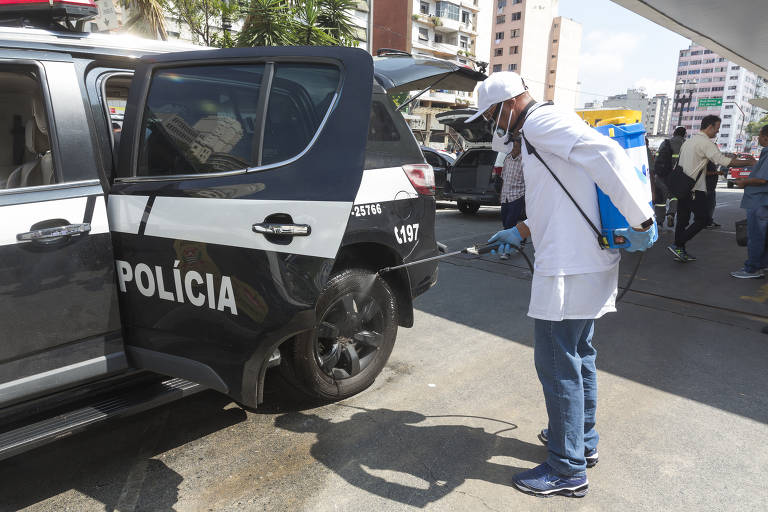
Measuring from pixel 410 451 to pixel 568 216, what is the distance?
141cm

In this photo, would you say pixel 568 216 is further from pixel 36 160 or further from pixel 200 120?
pixel 36 160

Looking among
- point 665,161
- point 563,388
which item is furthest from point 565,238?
point 665,161

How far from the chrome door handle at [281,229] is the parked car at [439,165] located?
926 centimetres

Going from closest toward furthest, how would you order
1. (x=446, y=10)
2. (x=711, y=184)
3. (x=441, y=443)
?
(x=441, y=443) < (x=711, y=184) < (x=446, y=10)

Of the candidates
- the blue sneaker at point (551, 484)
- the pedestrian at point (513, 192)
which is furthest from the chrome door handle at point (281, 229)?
the pedestrian at point (513, 192)

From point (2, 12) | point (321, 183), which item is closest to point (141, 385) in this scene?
point (321, 183)

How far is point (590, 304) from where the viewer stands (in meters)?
2.21

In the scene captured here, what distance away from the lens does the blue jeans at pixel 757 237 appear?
6049mm

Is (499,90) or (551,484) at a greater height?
(499,90)

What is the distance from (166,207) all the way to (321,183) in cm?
69

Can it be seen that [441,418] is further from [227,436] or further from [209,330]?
[209,330]

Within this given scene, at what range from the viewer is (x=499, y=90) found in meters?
2.24

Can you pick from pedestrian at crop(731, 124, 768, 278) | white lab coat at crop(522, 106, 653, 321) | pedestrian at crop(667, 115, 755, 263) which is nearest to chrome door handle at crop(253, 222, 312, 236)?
white lab coat at crop(522, 106, 653, 321)

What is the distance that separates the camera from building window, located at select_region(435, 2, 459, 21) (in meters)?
52.4
